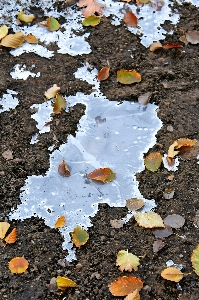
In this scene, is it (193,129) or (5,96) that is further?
(5,96)

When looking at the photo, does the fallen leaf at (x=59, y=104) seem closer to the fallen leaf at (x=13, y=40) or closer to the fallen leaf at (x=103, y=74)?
the fallen leaf at (x=103, y=74)

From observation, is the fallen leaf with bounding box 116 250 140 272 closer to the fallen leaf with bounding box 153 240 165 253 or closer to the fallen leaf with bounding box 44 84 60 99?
the fallen leaf with bounding box 153 240 165 253

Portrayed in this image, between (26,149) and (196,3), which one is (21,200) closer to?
(26,149)

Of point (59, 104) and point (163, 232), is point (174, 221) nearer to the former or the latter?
point (163, 232)

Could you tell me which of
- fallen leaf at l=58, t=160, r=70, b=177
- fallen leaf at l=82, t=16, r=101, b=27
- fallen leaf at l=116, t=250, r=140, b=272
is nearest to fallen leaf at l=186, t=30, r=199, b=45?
fallen leaf at l=82, t=16, r=101, b=27

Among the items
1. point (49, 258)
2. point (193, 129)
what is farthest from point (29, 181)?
point (193, 129)

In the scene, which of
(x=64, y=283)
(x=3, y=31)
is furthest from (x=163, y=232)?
(x=3, y=31)

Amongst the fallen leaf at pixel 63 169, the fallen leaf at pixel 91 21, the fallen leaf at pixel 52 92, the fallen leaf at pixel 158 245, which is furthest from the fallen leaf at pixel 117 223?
the fallen leaf at pixel 91 21
